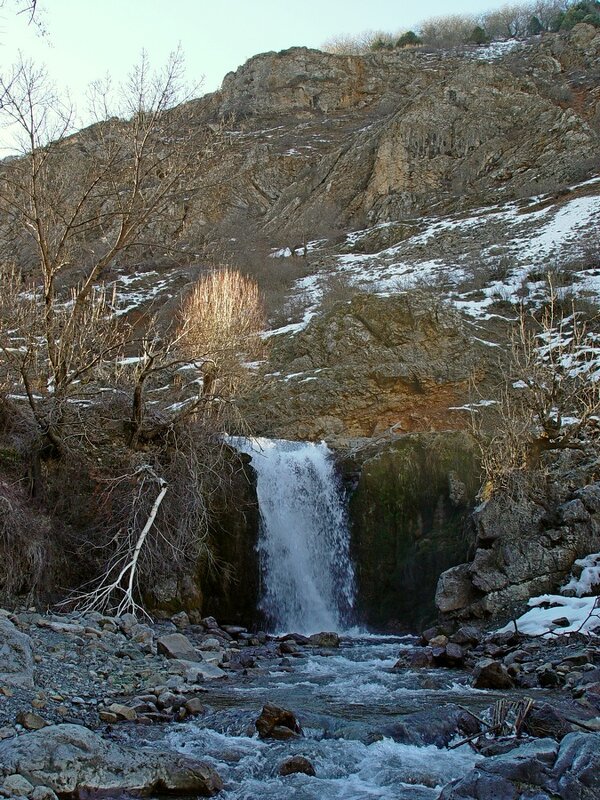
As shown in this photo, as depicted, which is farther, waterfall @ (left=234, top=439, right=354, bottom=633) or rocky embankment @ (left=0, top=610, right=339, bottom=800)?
waterfall @ (left=234, top=439, right=354, bottom=633)

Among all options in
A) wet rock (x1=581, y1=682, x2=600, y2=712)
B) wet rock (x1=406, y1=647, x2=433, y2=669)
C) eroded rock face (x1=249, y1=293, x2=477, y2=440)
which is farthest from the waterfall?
wet rock (x1=581, y1=682, x2=600, y2=712)

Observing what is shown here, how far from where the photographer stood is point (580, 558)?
34.8ft

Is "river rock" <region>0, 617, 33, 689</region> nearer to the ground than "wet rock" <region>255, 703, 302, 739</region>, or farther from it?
farther from it

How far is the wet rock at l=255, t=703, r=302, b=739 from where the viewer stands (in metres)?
5.79

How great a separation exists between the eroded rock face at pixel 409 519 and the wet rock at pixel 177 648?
16.9 feet

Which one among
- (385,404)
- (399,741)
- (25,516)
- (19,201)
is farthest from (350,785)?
(385,404)

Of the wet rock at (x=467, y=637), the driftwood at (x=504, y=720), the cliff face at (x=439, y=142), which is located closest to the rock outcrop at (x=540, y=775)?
the driftwood at (x=504, y=720)

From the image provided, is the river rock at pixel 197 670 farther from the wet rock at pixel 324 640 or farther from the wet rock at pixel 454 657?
the wet rock at pixel 454 657

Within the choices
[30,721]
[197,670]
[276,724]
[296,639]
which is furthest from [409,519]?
[30,721]

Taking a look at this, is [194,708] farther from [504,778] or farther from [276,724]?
[504,778]

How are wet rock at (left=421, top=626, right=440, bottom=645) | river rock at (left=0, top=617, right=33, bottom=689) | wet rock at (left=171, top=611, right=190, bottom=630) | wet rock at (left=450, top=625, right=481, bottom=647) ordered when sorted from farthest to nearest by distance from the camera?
wet rock at (left=171, top=611, right=190, bottom=630)
wet rock at (left=421, top=626, right=440, bottom=645)
wet rock at (left=450, top=625, right=481, bottom=647)
river rock at (left=0, top=617, right=33, bottom=689)

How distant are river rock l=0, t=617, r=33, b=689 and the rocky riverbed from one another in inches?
0.6

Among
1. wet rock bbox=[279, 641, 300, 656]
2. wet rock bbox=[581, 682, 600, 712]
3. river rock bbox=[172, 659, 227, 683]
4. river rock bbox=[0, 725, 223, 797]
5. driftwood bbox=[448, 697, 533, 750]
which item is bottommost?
wet rock bbox=[279, 641, 300, 656]

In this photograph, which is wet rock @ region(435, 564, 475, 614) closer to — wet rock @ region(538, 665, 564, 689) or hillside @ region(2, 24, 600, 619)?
hillside @ region(2, 24, 600, 619)
